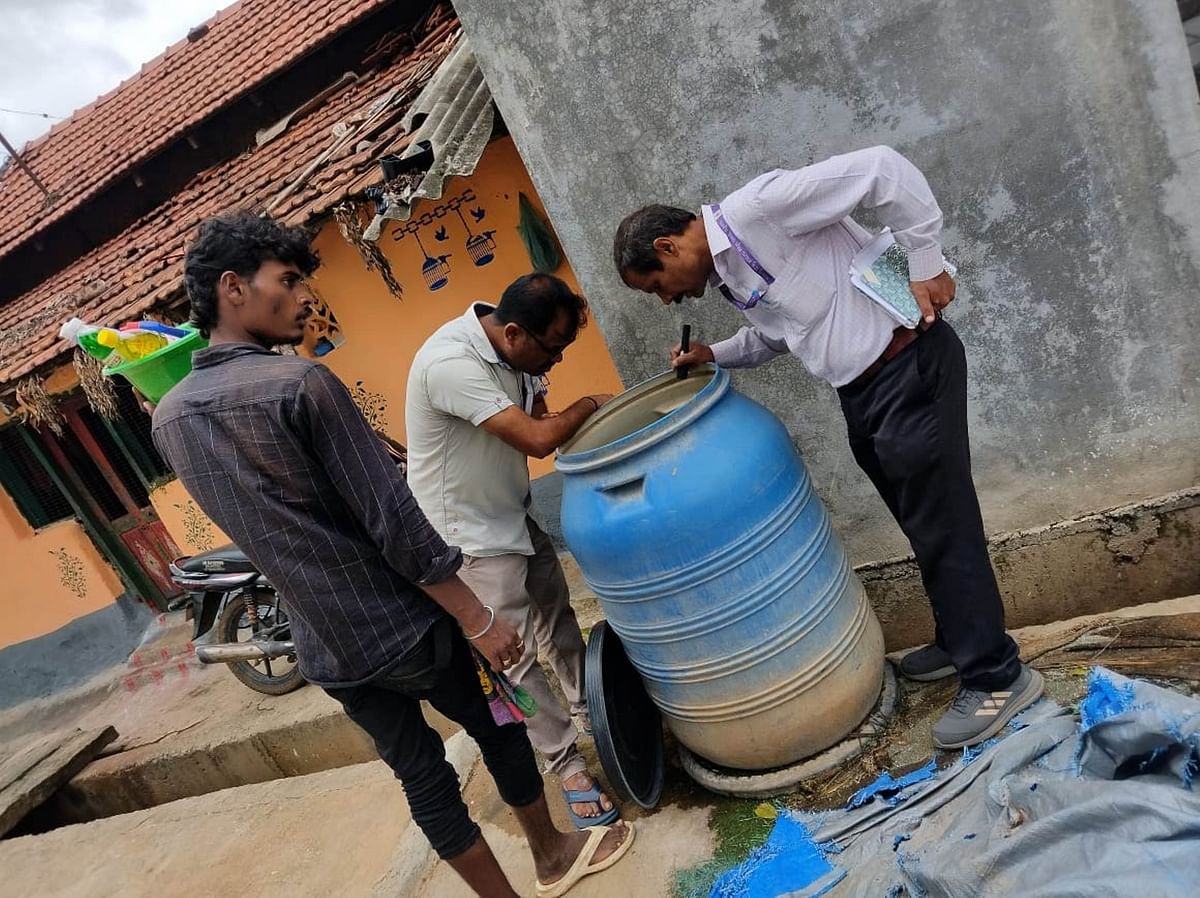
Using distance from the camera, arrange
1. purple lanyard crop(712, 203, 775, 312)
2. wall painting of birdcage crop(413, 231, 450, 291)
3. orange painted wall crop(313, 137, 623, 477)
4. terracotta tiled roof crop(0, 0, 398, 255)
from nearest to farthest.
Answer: purple lanyard crop(712, 203, 775, 312) → orange painted wall crop(313, 137, 623, 477) → wall painting of birdcage crop(413, 231, 450, 291) → terracotta tiled roof crop(0, 0, 398, 255)

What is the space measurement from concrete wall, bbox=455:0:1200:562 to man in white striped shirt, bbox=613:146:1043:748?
0.64 meters

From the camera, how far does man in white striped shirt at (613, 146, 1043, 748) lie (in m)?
2.03

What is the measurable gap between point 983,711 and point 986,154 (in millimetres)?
1799

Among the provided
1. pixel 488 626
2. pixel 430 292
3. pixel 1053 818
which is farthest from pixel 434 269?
pixel 1053 818

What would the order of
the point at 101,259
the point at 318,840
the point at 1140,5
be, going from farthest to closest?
the point at 101,259 < the point at 318,840 < the point at 1140,5

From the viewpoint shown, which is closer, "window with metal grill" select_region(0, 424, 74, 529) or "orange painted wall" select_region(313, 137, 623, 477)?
"orange painted wall" select_region(313, 137, 623, 477)

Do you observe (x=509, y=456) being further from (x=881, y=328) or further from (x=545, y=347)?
(x=881, y=328)

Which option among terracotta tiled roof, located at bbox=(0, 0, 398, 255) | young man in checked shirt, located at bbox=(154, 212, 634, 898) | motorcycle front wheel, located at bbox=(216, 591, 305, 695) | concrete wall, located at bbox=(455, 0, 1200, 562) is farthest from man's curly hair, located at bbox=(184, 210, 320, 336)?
terracotta tiled roof, located at bbox=(0, 0, 398, 255)

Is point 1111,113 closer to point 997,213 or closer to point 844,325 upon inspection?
point 997,213

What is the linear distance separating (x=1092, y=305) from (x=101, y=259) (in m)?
8.72

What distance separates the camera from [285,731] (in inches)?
200

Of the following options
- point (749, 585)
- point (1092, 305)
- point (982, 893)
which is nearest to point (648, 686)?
point (749, 585)

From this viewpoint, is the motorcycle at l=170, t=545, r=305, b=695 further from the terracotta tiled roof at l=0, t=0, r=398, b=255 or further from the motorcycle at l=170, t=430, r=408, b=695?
the terracotta tiled roof at l=0, t=0, r=398, b=255

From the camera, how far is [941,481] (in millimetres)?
2209
